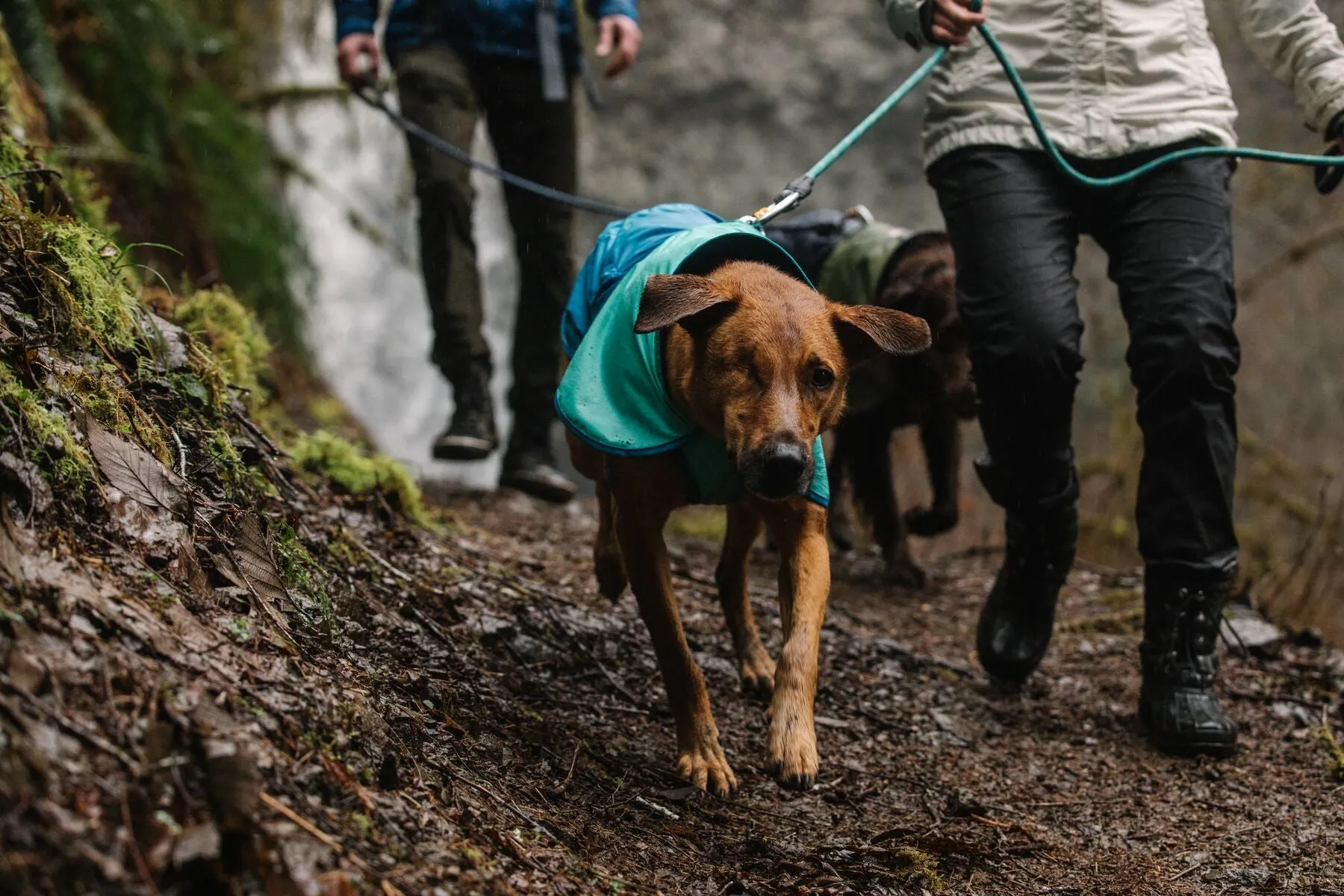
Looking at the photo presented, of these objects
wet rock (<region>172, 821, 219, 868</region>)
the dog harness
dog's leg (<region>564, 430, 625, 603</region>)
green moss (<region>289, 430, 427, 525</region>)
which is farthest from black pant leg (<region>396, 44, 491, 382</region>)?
wet rock (<region>172, 821, 219, 868</region>)

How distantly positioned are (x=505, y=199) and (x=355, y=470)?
2.08m

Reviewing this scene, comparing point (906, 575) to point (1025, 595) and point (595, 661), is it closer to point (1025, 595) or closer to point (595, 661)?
point (1025, 595)

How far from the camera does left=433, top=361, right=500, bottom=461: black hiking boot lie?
5086 mm

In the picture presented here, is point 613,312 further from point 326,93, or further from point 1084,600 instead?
point 326,93

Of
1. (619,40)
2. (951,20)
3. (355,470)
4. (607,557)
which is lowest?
(607,557)

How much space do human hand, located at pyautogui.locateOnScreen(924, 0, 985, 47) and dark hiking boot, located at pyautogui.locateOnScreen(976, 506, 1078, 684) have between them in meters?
1.46

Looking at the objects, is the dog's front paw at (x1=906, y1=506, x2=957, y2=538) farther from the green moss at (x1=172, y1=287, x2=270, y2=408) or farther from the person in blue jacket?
the green moss at (x1=172, y1=287, x2=270, y2=408)

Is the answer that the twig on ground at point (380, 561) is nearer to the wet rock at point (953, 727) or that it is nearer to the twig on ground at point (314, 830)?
the twig on ground at point (314, 830)

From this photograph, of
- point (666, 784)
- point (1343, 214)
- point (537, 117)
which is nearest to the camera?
point (666, 784)

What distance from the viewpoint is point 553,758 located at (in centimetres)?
259

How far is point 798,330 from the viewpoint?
2.78 metres

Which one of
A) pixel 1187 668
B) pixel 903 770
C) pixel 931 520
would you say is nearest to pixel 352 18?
pixel 931 520

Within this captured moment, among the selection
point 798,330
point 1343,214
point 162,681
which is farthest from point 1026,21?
point 1343,214

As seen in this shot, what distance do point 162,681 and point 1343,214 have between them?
1099 cm
